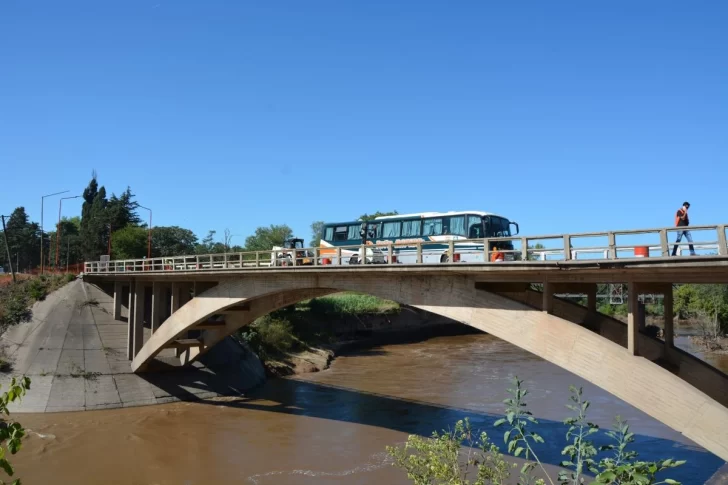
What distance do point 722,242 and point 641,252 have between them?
165 centimetres

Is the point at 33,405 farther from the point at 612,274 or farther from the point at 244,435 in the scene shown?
the point at 612,274

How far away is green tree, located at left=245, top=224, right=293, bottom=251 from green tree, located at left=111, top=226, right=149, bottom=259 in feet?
95.4

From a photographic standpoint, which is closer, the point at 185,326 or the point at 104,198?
the point at 185,326

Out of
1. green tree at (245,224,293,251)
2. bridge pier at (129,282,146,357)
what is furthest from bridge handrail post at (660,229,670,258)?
green tree at (245,224,293,251)

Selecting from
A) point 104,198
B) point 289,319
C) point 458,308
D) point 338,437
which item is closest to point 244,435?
point 338,437

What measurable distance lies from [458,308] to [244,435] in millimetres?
12941

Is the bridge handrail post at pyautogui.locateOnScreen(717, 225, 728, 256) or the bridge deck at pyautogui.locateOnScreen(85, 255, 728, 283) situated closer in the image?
the bridge handrail post at pyautogui.locateOnScreen(717, 225, 728, 256)

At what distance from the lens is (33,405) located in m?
27.1

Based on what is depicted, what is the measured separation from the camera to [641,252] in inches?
460

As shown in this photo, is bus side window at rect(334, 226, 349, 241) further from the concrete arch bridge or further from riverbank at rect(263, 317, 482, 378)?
riverbank at rect(263, 317, 482, 378)

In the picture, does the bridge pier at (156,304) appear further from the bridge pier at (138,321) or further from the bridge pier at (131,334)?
the bridge pier at (131,334)

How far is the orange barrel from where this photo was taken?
1158cm

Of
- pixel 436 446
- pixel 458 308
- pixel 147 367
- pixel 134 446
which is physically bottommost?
pixel 134 446

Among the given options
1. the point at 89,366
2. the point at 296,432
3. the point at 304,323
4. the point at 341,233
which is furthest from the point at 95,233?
the point at 296,432
